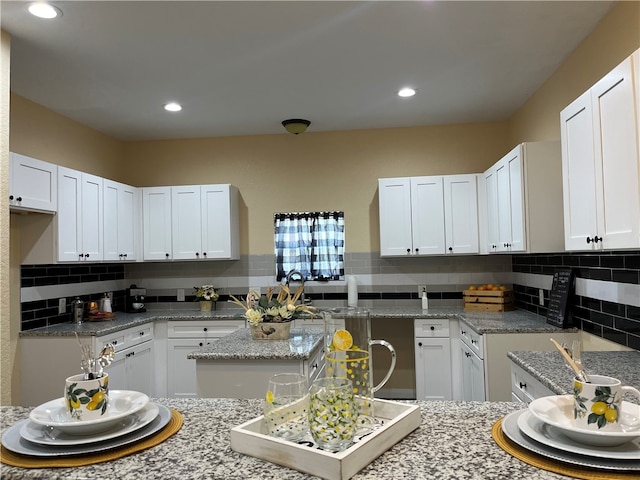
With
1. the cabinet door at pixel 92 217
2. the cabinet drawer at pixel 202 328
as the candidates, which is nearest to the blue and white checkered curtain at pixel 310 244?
the cabinet drawer at pixel 202 328

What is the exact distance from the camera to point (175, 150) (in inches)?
217

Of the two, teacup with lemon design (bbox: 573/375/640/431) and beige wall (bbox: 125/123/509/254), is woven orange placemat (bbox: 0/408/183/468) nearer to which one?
teacup with lemon design (bbox: 573/375/640/431)

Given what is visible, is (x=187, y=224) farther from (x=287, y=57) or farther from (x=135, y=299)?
(x=287, y=57)

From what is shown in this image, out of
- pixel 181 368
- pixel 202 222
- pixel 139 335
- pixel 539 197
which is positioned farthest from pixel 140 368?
pixel 539 197

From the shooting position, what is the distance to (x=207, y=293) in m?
5.22

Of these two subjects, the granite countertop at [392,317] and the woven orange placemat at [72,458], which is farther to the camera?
the granite countertop at [392,317]

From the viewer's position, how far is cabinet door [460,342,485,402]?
3.71 metres

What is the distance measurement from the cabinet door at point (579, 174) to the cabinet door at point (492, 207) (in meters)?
1.68

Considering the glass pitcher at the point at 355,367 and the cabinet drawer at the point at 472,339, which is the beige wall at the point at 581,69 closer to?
the cabinet drawer at the point at 472,339

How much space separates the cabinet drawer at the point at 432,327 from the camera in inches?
177

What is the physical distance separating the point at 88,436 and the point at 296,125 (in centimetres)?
401

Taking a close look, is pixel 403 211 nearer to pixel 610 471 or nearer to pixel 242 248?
pixel 242 248

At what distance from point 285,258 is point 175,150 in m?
1.77

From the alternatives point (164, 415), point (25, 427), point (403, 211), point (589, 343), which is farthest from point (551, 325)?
point (25, 427)
